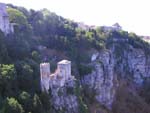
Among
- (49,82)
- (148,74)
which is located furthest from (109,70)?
(49,82)

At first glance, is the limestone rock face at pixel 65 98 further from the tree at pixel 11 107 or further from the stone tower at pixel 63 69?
the tree at pixel 11 107

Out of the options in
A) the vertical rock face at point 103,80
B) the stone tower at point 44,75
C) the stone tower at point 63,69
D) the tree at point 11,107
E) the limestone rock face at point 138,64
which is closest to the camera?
the tree at point 11,107

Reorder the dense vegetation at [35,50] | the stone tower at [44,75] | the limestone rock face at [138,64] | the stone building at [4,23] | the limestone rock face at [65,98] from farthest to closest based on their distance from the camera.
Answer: the limestone rock face at [138,64] → the stone building at [4,23] → the limestone rock face at [65,98] → the stone tower at [44,75] → the dense vegetation at [35,50]

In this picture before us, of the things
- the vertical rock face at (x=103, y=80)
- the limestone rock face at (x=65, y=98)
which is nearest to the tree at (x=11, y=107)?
the limestone rock face at (x=65, y=98)

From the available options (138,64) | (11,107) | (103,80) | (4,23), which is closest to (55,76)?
(11,107)

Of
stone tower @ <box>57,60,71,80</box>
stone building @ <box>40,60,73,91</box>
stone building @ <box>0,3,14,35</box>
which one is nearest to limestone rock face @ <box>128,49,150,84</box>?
stone building @ <box>40,60,73,91</box>

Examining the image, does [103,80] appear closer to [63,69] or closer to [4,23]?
[63,69]
